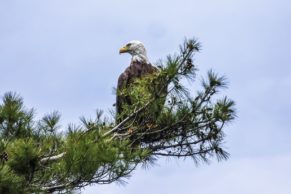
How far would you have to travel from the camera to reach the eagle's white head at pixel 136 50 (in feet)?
27.4

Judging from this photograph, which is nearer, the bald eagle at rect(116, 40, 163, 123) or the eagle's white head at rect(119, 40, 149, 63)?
the bald eagle at rect(116, 40, 163, 123)

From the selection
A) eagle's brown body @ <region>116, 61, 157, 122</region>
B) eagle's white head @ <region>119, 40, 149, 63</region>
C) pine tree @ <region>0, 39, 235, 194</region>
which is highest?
eagle's white head @ <region>119, 40, 149, 63</region>

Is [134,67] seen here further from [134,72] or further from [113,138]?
[113,138]

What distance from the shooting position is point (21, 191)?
5.34 meters

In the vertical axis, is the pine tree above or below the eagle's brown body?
below

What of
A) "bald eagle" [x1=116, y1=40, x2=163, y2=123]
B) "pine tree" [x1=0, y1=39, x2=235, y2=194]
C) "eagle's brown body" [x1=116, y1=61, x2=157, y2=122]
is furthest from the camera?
"eagle's brown body" [x1=116, y1=61, x2=157, y2=122]

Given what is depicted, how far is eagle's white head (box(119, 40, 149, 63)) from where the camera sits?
8352 millimetres

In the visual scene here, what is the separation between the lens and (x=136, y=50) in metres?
8.51

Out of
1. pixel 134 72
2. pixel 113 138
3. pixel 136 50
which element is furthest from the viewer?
pixel 136 50

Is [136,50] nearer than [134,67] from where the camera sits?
No

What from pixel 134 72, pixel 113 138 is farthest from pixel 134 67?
pixel 113 138

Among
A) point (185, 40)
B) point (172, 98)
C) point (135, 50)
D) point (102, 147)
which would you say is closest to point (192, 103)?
point (172, 98)

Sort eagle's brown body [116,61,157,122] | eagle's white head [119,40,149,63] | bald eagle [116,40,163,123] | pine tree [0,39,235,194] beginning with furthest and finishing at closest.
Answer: eagle's white head [119,40,149,63]
eagle's brown body [116,61,157,122]
bald eagle [116,40,163,123]
pine tree [0,39,235,194]

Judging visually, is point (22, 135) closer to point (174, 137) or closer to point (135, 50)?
point (174, 137)
